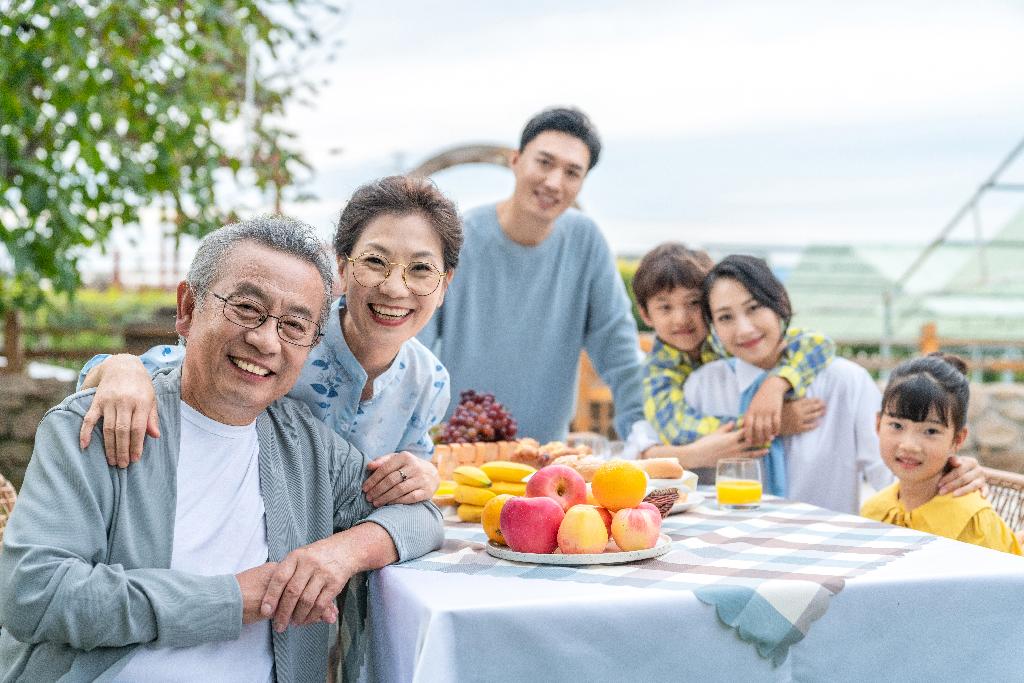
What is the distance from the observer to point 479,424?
289 centimetres

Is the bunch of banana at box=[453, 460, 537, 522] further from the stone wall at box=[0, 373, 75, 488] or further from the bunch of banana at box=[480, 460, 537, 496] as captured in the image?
the stone wall at box=[0, 373, 75, 488]

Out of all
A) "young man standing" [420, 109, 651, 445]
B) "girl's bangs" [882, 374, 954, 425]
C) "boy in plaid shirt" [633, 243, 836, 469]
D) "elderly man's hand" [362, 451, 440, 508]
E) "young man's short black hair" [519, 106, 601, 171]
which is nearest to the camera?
"elderly man's hand" [362, 451, 440, 508]

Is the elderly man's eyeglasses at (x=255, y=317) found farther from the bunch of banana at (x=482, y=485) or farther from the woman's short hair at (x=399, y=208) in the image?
the bunch of banana at (x=482, y=485)

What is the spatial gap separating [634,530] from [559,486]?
0.67 feet

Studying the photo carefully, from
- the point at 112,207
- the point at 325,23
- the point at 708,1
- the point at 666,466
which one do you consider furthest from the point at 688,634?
the point at 708,1

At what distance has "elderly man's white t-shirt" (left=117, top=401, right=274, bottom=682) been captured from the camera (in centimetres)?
170

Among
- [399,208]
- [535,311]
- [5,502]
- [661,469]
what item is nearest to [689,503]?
[661,469]

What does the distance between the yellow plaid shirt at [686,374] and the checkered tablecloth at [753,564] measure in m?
0.75

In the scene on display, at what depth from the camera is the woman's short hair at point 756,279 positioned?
3.00 metres

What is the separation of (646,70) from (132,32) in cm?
480

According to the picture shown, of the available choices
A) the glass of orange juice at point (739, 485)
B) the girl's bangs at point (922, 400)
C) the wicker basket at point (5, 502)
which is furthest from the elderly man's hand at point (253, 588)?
the girl's bangs at point (922, 400)

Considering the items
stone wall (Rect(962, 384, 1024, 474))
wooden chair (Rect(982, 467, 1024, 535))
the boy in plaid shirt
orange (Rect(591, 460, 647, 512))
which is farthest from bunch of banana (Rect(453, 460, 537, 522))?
stone wall (Rect(962, 384, 1024, 474))

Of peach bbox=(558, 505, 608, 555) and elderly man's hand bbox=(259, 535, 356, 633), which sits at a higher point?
peach bbox=(558, 505, 608, 555)

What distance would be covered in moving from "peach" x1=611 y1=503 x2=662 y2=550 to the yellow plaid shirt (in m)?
1.29
